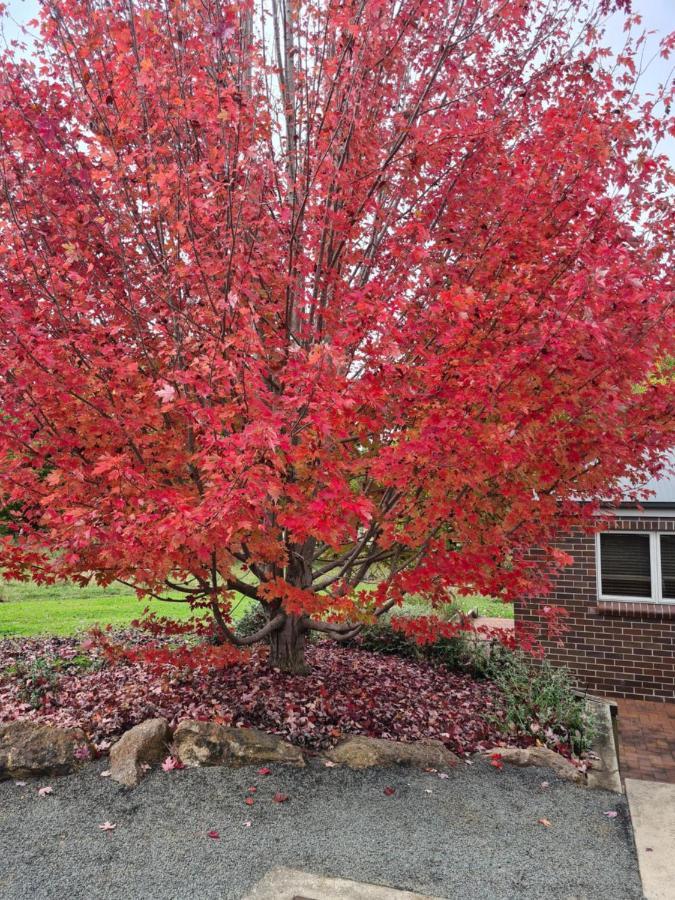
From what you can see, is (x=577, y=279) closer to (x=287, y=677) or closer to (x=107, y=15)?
(x=107, y=15)

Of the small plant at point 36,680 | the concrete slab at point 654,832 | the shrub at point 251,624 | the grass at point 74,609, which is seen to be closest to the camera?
the concrete slab at point 654,832

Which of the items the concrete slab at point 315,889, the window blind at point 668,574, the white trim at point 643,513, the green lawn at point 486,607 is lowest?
the concrete slab at point 315,889

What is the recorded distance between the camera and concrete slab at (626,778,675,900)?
164 inches

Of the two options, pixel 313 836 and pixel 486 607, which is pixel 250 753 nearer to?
pixel 313 836

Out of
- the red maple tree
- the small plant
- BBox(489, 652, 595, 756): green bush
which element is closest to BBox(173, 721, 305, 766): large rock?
the red maple tree

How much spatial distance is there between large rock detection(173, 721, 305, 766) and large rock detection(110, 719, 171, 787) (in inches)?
5.6

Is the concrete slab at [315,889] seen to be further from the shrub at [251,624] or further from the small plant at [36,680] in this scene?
the shrub at [251,624]

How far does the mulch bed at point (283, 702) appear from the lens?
6246 mm

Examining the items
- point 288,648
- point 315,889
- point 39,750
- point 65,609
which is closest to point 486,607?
point 65,609

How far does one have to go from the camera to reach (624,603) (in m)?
9.41

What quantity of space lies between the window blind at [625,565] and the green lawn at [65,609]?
6.50m

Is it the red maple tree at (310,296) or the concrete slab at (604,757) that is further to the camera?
the concrete slab at (604,757)

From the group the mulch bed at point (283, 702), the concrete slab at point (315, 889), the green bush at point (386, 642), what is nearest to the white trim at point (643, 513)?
the mulch bed at point (283, 702)

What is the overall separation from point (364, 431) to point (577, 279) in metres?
2.08
